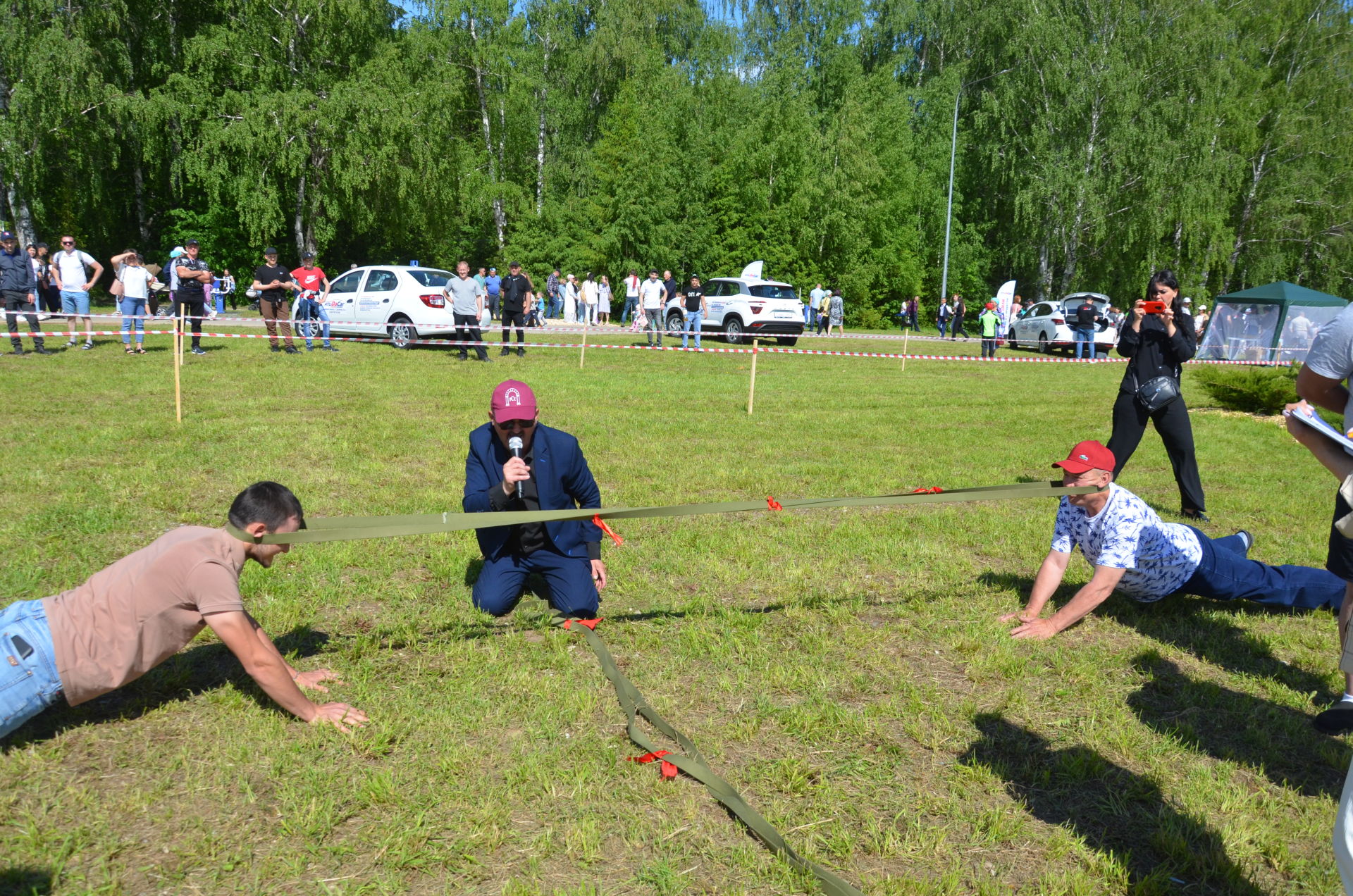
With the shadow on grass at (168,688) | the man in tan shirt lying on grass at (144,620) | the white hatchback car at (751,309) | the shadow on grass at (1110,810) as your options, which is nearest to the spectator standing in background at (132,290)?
the white hatchback car at (751,309)

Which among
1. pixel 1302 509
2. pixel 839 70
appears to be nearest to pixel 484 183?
pixel 839 70

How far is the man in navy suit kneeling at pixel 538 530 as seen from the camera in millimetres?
5035

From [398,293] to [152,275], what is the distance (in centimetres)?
435

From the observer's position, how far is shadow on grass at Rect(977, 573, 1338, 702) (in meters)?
4.64

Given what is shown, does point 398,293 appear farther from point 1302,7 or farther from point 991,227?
point 1302,7

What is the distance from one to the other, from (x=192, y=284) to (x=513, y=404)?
13.8 metres

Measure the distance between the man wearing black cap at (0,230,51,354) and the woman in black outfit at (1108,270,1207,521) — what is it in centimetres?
1503

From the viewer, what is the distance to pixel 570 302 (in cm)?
3331

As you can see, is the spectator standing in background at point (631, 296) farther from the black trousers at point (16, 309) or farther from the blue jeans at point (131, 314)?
the black trousers at point (16, 309)

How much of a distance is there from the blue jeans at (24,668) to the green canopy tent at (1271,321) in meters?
29.7

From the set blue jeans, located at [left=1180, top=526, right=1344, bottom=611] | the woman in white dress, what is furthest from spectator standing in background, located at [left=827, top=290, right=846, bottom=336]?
blue jeans, located at [left=1180, top=526, right=1344, bottom=611]

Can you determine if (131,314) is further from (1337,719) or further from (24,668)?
(1337,719)

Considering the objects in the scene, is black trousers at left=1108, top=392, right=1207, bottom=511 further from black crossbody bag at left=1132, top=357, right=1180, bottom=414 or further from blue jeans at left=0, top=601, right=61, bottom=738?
blue jeans at left=0, top=601, right=61, bottom=738

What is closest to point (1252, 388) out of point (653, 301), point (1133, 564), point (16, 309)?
point (1133, 564)
